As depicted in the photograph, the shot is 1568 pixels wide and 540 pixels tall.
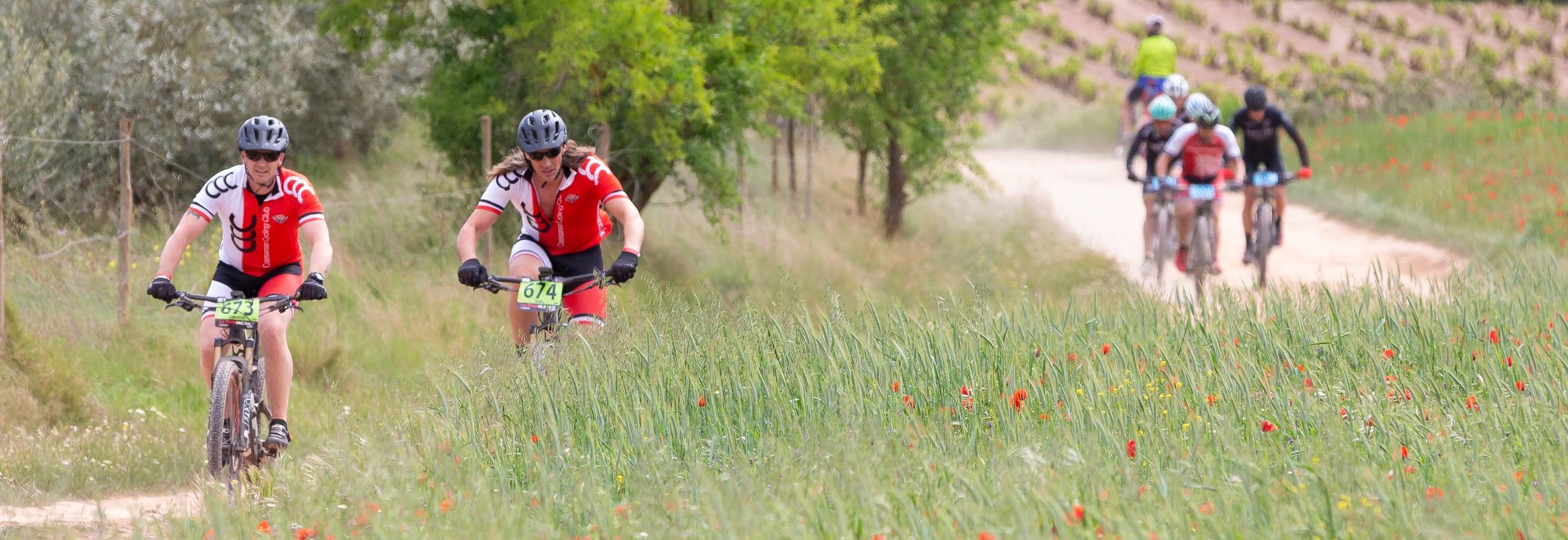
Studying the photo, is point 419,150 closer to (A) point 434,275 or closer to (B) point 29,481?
(A) point 434,275

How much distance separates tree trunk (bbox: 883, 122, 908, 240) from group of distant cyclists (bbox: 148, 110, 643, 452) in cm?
1019

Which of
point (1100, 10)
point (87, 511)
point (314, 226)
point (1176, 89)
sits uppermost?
point (1100, 10)

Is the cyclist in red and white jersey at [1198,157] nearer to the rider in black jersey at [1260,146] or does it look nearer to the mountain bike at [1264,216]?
Answer: the mountain bike at [1264,216]

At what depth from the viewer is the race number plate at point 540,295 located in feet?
22.2

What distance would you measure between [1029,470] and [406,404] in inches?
108

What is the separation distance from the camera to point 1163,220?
13.1 metres

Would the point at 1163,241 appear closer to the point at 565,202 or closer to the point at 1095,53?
the point at 565,202

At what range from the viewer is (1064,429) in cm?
493

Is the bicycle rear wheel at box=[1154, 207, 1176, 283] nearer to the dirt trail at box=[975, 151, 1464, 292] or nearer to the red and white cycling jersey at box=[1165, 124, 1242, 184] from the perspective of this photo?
the dirt trail at box=[975, 151, 1464, 292]

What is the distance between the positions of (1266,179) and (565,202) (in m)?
8.34

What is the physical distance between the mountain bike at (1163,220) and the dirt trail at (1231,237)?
0.22 meters

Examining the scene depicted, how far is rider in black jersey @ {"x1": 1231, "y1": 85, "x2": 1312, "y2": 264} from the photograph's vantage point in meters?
13.8

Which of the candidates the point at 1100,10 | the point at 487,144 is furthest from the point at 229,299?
the point at 1100,10

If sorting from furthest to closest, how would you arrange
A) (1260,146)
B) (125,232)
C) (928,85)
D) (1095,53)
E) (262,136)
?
(1095,53), (928,85), (1260,146), (125,232), (262,136)
